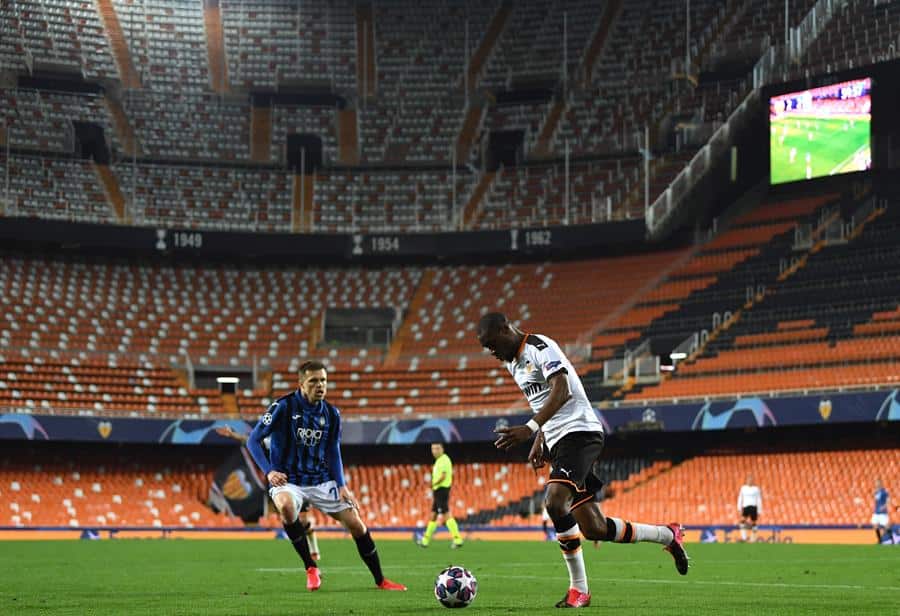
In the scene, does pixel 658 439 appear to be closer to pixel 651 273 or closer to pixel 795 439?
pixel 795 439

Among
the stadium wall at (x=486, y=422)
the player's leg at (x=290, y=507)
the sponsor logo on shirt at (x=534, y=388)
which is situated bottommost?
the player's leg at (x=290, y=507)

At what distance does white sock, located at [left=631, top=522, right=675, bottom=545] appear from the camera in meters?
12.0

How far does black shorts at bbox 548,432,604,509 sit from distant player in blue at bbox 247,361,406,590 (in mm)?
2902

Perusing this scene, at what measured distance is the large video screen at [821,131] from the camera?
155ft

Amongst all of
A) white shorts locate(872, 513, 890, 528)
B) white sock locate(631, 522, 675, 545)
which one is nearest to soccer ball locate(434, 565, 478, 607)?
white sock locate(631, 522, 675, 545)

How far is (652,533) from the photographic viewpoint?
1212 centimetres

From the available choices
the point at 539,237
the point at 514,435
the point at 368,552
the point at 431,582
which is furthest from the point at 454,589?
the point at 539,237

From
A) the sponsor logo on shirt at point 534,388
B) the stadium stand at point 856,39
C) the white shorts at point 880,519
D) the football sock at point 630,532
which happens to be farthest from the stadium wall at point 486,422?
the sponsor logo on shirt at point 534,388

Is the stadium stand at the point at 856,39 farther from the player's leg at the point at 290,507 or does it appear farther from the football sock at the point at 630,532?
the football sock at the point at 630,532

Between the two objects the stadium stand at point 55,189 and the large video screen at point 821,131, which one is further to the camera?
the stadium stand at point 55,189

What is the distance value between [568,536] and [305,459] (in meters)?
3.41

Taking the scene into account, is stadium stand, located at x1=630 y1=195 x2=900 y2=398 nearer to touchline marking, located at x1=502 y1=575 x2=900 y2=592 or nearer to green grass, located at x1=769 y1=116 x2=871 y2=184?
green grass, located at x1=769 y1=116 x2=871 y2=184

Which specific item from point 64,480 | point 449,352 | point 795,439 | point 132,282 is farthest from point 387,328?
point 795,439

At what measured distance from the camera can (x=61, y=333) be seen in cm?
5194
